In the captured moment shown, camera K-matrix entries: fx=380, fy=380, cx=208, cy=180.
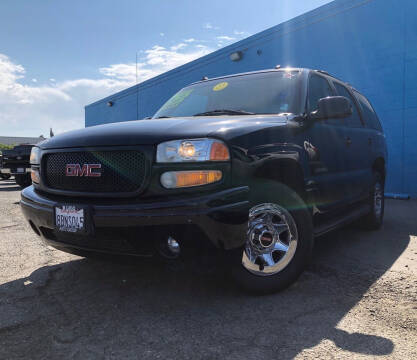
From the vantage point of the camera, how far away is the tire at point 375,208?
4.62 m

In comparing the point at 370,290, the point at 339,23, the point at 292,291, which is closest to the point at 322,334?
the point at 292,291

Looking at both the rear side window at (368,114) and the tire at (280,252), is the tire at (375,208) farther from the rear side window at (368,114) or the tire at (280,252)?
the tire at (280,252)

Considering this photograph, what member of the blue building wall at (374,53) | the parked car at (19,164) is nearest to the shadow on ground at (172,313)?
the blue building wall at (374,53)

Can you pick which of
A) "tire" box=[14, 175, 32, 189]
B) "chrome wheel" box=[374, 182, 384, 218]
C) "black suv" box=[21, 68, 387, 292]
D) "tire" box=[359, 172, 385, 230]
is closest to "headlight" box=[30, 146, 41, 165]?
"black suv" box=[21, 68, 387, 292]

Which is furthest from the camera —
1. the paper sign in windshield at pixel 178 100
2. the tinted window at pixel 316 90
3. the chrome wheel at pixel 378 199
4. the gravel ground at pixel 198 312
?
the chrome wheel at pixel 378 199

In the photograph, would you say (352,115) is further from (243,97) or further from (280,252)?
(280,252)

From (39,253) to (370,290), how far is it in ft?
9.69

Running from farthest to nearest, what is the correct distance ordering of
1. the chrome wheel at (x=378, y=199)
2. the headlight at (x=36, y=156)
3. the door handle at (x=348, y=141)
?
the chrome wheel at (x=378, y=199)
the door handle at (x=348, y=141)
the headlight at (x=36, y=156)

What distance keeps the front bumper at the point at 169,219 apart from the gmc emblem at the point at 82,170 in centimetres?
17

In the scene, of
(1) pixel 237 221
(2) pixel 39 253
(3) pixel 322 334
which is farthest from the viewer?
(2) pixel 39 253

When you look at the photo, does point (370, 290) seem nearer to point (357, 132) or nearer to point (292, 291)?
point (292, 291)

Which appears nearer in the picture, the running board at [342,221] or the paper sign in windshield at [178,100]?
the running board at [342,221]

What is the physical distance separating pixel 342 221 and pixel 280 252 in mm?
1159

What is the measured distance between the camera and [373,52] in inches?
316
